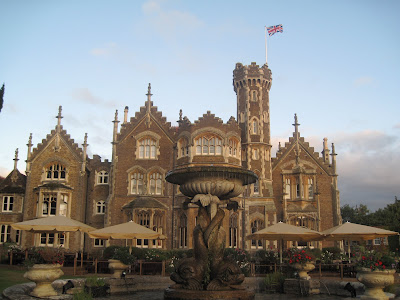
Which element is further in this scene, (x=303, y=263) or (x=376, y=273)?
(x=303, y=263)

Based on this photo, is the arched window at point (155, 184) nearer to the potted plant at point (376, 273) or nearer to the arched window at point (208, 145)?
the arched window at point (208, 145)

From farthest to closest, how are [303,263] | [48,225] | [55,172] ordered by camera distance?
[55,172]
[48,225]
[303,263]

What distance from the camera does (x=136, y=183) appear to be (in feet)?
123

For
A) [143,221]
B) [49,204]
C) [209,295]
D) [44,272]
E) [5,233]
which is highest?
[49,204]

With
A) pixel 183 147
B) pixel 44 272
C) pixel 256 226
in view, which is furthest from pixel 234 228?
pixel 44 272

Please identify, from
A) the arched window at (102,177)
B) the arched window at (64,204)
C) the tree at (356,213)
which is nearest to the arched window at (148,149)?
the arched window at (102,177)

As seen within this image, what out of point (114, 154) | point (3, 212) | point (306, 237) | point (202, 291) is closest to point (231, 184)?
point (202, 291)

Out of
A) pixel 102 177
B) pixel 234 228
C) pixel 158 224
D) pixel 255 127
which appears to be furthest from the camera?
pixel 102 177

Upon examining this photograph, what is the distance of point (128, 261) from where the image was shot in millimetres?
16109

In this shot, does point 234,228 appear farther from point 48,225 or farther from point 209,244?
point 209,244

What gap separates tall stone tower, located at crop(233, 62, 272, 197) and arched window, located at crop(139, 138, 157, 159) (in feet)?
27.5

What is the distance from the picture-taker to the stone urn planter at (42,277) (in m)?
11.9

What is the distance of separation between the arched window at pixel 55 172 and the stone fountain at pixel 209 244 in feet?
89.4

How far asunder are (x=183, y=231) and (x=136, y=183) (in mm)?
6286
